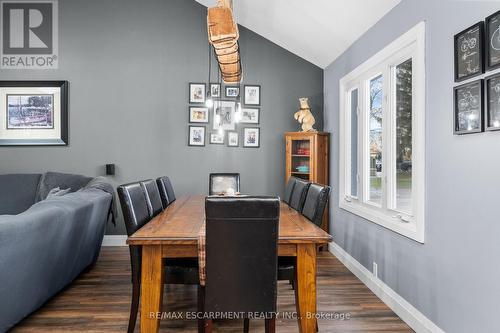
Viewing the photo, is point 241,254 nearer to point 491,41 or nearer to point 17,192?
point 491,41

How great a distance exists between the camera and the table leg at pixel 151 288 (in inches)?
79.0

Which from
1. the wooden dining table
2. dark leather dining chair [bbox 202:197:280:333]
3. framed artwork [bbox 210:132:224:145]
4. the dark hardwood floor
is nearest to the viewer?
dark leather dining chair [bbox 202:197:280:333]

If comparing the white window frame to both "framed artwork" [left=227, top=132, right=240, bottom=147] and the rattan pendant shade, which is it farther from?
"framed artwork" [left=227, top=132, right=240, bottom=147]

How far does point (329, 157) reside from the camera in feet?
15.2

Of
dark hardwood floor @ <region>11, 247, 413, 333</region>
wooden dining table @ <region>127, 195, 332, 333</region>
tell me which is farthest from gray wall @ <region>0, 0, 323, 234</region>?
wooden dining table @ <region>127, 195, 332, 333</region>

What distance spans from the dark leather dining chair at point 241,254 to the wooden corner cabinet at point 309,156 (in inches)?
108

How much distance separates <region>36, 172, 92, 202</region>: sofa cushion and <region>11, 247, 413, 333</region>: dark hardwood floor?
1.13m

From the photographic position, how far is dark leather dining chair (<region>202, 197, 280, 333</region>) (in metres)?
1.69

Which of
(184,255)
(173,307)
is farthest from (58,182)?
(184,255)

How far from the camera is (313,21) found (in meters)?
3.76

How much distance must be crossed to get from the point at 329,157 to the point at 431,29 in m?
2.47

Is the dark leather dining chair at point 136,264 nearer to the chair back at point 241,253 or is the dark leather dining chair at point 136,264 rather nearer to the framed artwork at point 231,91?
the chair back at point 241,253

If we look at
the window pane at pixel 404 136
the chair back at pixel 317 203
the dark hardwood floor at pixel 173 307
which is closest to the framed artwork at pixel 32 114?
the dark hardwood floor at pixel 173 307

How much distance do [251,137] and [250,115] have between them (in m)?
0.31
